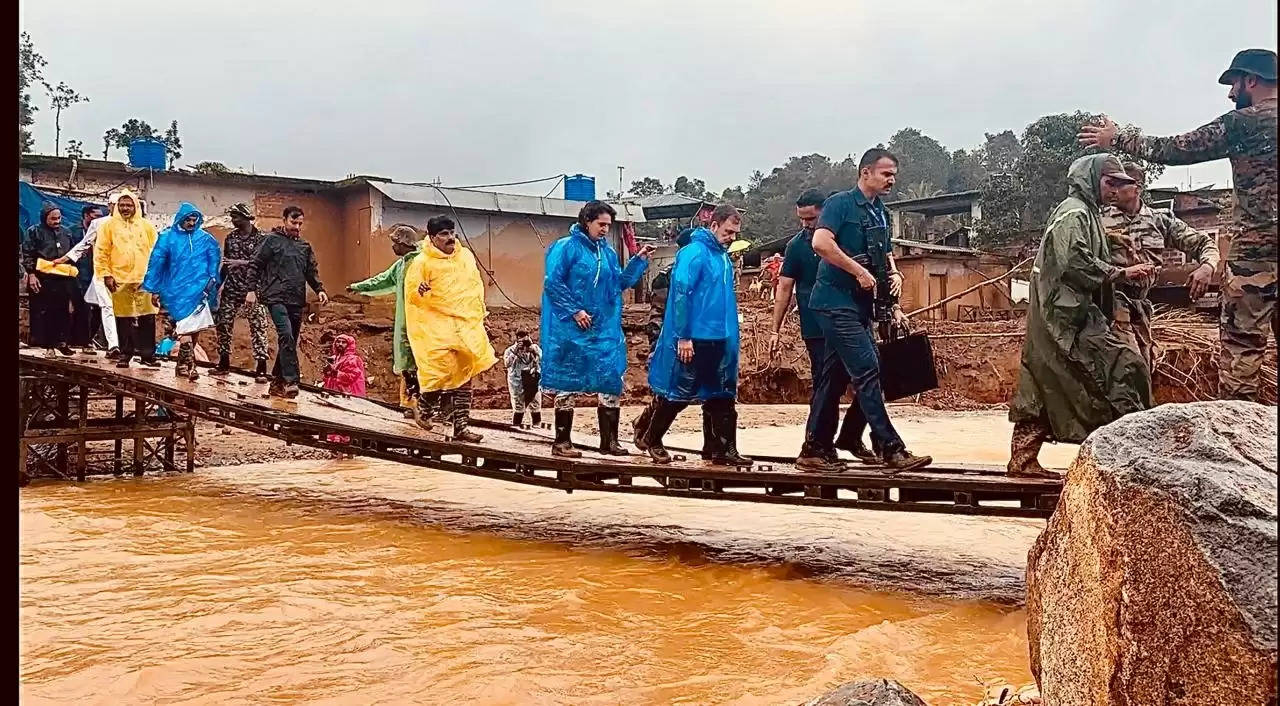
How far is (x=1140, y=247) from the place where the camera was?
18.1ft

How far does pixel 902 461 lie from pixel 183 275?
7241 mm

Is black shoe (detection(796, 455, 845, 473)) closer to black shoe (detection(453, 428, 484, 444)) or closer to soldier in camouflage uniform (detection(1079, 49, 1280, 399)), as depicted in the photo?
soldier in camouflage uniform (detection(1079, 49, 1280, 399))

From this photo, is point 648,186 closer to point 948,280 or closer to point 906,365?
point 948,280

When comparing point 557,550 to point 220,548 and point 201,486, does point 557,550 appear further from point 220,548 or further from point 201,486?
point 201,486

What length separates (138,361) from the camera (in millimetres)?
10156

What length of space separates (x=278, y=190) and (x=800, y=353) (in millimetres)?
11546

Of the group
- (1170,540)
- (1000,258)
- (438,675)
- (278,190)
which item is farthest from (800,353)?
(1170,540)

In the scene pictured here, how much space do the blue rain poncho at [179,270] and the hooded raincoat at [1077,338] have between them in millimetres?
7679

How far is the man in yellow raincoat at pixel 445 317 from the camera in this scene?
7.72 metres

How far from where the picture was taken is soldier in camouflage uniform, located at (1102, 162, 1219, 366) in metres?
5.14

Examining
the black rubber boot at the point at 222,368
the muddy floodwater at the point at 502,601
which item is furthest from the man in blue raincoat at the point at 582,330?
the black rubber boot at the point at 222,368

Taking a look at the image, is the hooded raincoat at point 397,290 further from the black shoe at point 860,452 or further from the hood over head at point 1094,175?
the hood over head at point 1094,175

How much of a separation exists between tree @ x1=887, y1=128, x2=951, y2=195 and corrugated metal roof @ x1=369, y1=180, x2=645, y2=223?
3072 centimetres

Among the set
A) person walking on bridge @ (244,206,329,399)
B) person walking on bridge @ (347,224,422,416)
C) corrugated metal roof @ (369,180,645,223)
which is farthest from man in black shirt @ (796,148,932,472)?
corrugated metal roof @ (369,180,645,223)
